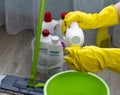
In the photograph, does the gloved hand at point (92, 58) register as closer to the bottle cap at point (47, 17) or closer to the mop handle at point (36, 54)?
the mop handle at point (36, 54)

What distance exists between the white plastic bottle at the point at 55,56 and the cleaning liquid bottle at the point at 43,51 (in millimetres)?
35

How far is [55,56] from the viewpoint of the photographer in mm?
1534

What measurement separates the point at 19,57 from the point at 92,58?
902mm

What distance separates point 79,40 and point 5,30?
118cm

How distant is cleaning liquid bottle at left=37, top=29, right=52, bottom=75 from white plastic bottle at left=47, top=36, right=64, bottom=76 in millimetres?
35

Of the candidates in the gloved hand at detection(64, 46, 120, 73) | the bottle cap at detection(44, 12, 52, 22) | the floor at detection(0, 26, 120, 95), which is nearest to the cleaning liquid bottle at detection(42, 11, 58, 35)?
the bottle cap at detection(44, 12, 52, 22)

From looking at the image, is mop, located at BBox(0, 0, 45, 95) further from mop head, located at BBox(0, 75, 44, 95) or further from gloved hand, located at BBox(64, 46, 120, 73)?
gloved hand, located at BBox(64, 46, 120, 73)

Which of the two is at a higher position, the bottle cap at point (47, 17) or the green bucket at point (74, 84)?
the bottle cap at point (47, 17)

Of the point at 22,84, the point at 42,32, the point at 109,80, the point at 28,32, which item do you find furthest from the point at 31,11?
the point at 109,80

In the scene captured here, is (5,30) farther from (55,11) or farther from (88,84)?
(88,84)

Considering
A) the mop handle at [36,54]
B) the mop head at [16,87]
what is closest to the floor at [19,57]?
the mop head at [16,87]

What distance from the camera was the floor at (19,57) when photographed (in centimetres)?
164

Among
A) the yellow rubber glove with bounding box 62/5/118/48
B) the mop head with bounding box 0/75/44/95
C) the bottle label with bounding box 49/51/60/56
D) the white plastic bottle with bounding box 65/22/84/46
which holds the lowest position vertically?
the mop head with bounding box 0/75/44/95

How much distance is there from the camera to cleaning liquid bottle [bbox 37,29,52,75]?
1514 mm
